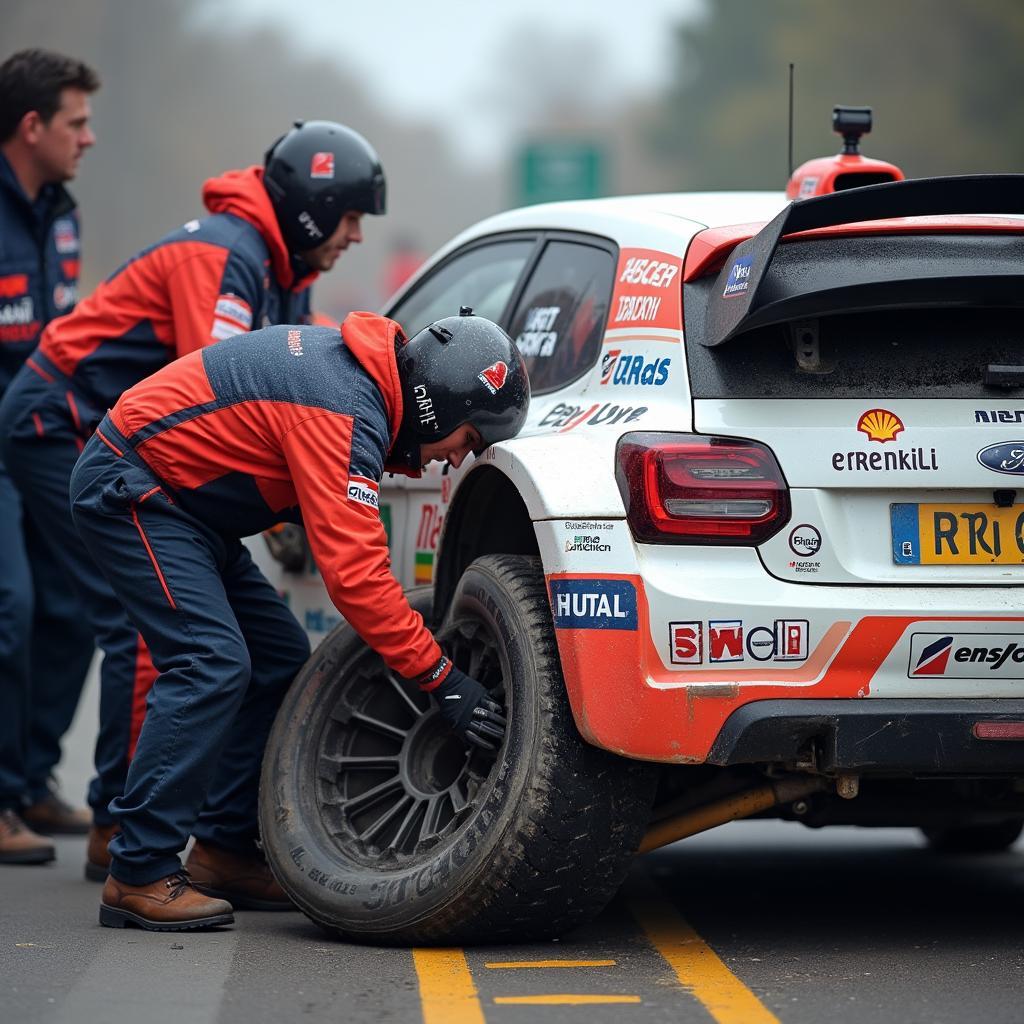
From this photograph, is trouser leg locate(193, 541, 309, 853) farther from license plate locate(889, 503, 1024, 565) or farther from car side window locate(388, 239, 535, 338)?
license plate locate(889, 503, 1024, 565)

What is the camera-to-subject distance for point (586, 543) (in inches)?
167

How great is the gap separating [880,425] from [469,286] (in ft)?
6.09

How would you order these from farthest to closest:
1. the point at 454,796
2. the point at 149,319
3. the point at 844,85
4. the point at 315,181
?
the point at 844,85, the point at 315,181, the point at 149,319, the point at 454,796

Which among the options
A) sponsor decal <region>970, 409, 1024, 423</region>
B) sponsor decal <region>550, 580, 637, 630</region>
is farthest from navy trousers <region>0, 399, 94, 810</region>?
sponsor decal <region>970, 409, 1024, 423</region>

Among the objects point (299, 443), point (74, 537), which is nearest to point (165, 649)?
point (299, 443)

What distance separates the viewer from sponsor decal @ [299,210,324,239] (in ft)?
19.2

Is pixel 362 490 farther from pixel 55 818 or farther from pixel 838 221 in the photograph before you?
pixel 55 818

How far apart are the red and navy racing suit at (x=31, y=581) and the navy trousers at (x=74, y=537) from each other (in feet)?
1.48

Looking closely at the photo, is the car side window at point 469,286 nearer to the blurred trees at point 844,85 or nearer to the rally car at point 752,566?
the rally car at point 752,566

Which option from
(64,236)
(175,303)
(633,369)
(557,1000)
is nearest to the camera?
(557,1000)

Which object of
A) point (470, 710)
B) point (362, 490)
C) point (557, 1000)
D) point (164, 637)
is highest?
point (362, 490)

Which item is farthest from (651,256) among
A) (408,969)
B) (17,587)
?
(17,587)

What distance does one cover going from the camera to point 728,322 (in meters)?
4.29

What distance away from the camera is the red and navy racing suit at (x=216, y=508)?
179 inches
